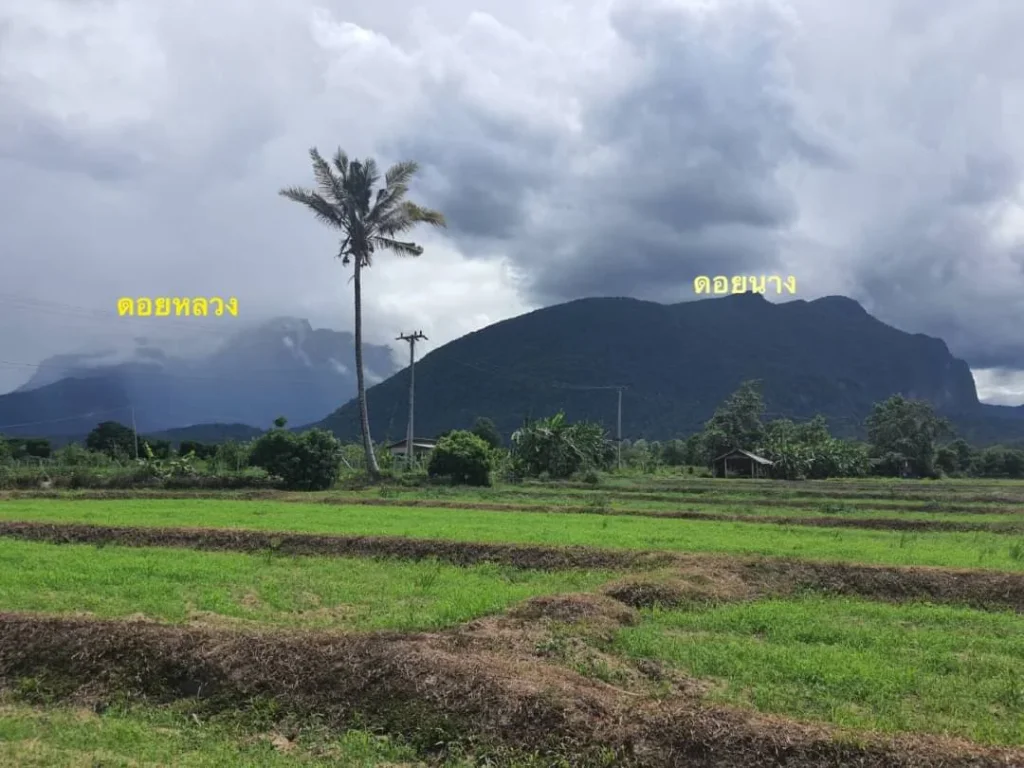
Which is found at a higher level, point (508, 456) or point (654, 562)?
point (508, 456)

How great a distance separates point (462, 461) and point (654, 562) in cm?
2952

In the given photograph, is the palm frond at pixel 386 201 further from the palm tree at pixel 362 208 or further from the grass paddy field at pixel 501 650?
the grass paddy field at pixel 501 650

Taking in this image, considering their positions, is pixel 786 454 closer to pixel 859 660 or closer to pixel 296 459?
pixel 296 459

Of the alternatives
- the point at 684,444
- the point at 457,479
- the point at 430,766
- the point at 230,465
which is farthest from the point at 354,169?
the point at 684,444

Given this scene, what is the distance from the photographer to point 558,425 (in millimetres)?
57250

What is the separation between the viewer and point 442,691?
665 cm

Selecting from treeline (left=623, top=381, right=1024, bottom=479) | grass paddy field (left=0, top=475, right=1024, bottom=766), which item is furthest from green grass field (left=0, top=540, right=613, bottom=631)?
treeline (left=623, top=381, right=1024, bottom=479)

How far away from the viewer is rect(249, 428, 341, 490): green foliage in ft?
127

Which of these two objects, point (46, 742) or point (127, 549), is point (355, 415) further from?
point (46, 742)

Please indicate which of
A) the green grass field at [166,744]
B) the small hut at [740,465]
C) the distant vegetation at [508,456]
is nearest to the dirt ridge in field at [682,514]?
the distant vegetation at [508,456]

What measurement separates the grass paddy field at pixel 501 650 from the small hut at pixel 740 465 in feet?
197

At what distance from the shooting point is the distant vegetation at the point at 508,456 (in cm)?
3922

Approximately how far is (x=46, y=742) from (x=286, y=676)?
197 centimetres

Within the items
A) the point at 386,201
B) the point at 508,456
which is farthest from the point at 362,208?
the point at 508,456
